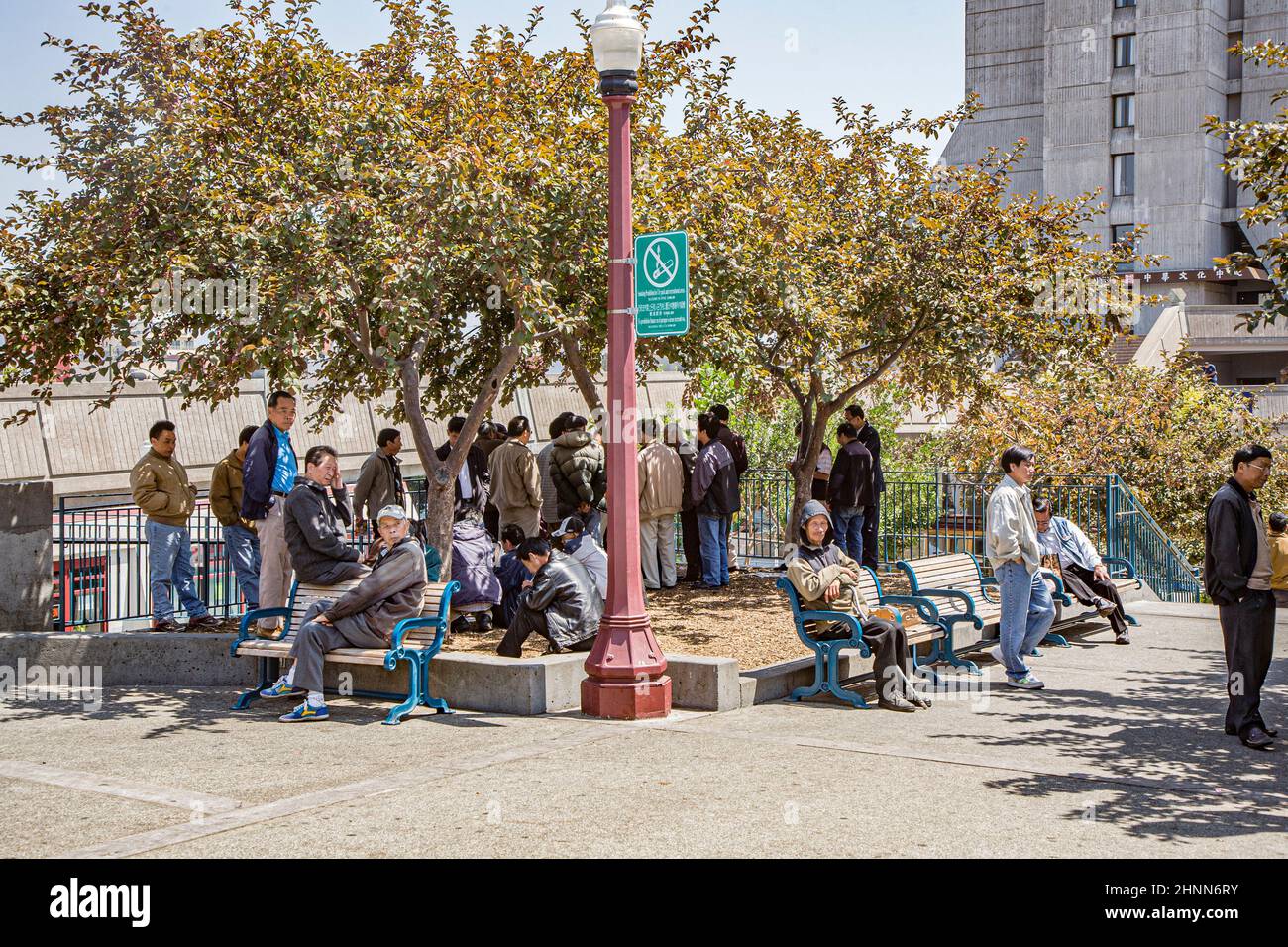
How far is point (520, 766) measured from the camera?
7.31 metres

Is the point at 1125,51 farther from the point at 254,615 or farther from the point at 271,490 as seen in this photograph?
the point at 254,615

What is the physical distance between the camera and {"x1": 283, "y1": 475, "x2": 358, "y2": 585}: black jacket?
9.20 m

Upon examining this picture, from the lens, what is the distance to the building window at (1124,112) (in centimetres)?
5491

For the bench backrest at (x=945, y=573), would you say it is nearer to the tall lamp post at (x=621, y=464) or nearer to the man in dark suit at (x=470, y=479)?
the tall lamp post at (x=621, y=464)

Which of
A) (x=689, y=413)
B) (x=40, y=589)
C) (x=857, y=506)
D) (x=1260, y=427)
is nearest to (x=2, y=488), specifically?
(x=40, y=589)

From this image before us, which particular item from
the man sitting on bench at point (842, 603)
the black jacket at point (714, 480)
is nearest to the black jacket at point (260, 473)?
the man sitting on bench at point (842, 603)

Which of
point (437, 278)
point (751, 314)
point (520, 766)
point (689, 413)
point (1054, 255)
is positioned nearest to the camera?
point (520, 766)

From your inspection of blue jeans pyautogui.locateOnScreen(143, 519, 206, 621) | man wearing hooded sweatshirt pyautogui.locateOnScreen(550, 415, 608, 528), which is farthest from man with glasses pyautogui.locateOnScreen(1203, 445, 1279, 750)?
blue jeans pyautogui.locateOnScreen(143, 519, 206, 621)

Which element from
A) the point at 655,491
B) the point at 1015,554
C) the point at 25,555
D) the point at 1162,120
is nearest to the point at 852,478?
the point at 655,491

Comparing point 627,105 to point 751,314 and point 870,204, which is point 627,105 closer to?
point 751,314

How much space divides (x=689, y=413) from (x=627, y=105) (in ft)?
52.2

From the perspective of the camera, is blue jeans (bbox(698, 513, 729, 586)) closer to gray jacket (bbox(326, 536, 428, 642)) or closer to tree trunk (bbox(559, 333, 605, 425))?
tree trunk (bbox(559, 333, 605, 425))

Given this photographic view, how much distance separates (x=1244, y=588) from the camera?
26.2 ft

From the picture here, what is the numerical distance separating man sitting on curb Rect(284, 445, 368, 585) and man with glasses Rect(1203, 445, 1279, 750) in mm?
5543
